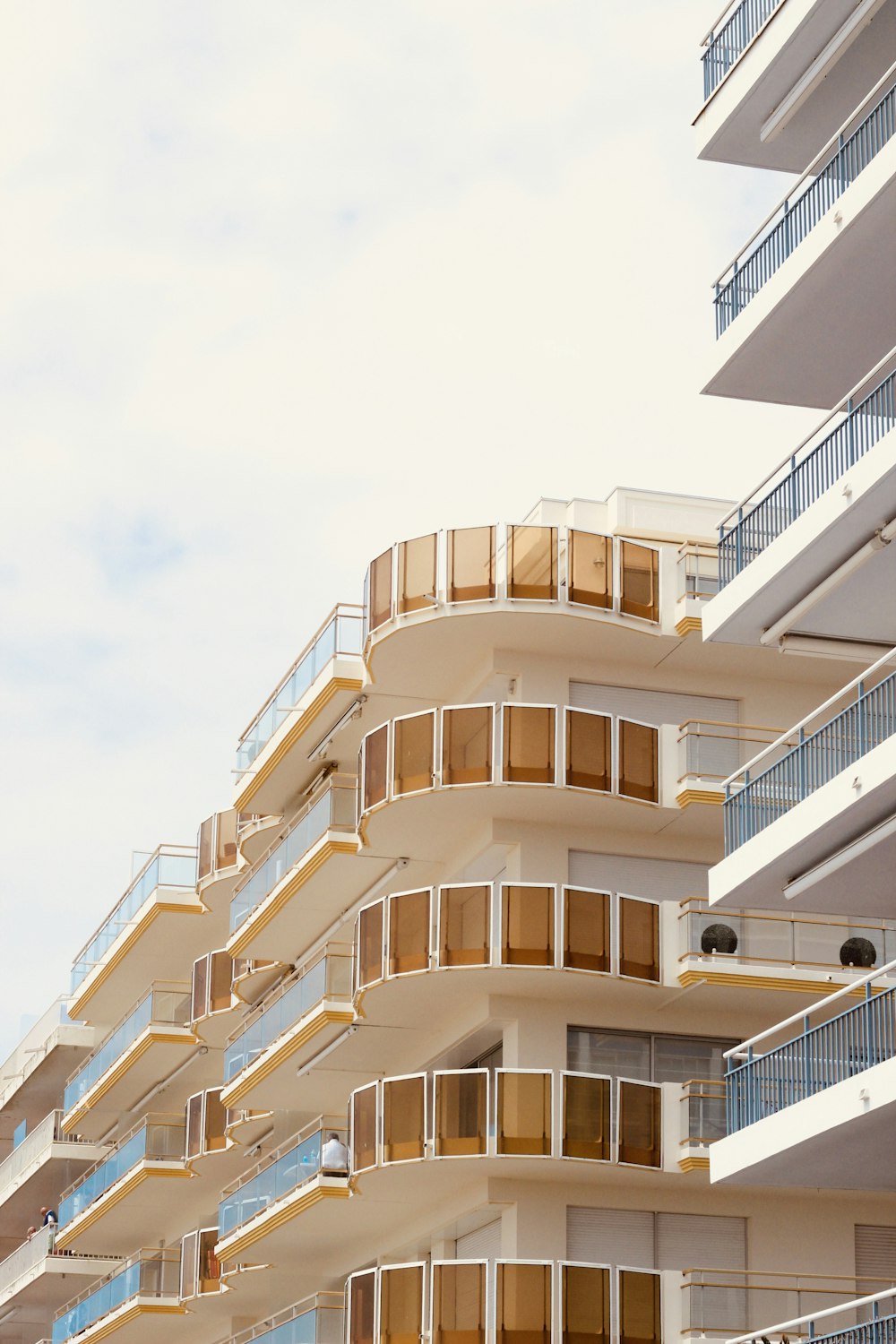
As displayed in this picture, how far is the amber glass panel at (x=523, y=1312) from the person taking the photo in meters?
32.1

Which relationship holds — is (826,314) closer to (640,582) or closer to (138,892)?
(640,582)

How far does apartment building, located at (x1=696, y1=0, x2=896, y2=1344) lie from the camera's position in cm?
2594

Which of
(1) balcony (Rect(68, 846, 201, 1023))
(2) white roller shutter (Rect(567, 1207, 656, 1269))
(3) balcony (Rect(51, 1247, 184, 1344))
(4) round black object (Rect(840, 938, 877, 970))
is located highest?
(1) balcony (Rect(68, 846, 201, 1023))

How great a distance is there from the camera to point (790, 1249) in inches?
1347

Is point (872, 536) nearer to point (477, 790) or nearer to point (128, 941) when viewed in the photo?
point (477, 790)

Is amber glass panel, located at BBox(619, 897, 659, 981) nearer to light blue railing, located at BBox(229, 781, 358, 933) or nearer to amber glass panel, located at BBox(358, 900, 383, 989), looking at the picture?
amber glass panel, located at BBox(358, 900, 383, 989)

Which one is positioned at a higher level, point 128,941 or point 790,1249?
point 128,941

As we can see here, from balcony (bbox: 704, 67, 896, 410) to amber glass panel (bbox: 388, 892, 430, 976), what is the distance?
9.22 m

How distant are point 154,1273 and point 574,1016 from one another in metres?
19.9

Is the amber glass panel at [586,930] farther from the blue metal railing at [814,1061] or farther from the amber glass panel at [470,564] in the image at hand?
the blue metal railing at [814,1061]

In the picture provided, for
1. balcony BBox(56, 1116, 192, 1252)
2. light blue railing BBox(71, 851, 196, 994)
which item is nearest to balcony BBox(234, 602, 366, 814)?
light blue railing BBox(71, 851, 196, 994)

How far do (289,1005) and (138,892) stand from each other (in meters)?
16.0

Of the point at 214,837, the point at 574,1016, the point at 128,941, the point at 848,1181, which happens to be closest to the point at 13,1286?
the point at 128,941

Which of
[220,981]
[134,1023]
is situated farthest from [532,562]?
[134,1023]
